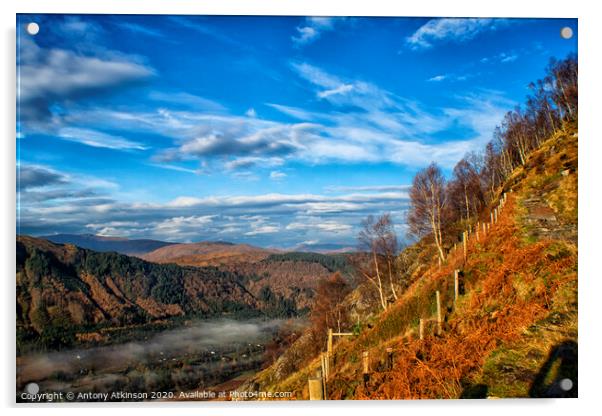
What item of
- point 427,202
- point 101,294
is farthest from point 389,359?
point 427,202

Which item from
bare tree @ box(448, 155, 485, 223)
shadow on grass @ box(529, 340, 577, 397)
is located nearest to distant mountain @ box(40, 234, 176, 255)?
shadow on grass @ box(529, 340, 577, 397)

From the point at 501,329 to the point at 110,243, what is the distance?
6892 millimetres

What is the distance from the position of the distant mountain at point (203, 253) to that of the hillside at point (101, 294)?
0.58 feet

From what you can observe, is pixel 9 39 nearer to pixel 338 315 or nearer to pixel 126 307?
pixel 126 307

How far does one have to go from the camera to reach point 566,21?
6754mm

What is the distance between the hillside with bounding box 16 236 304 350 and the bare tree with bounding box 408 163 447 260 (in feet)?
14.9

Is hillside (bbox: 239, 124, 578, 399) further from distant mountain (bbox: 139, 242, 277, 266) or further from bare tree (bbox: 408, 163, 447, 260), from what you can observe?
distant mountain (bbox: 139, 242, 277, 266)

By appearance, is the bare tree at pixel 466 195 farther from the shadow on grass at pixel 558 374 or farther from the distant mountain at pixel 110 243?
the distant mountain at pixel 110 243

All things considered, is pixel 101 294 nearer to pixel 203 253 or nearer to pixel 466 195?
pixel 203 253

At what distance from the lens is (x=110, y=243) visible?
7945 millimetres

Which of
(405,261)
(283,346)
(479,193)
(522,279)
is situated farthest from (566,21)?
(479,193)

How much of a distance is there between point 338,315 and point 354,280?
1.29 meters

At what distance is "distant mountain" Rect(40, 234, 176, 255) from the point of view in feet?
24.4

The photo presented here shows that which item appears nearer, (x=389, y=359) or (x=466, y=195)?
(x=389, y=359)
